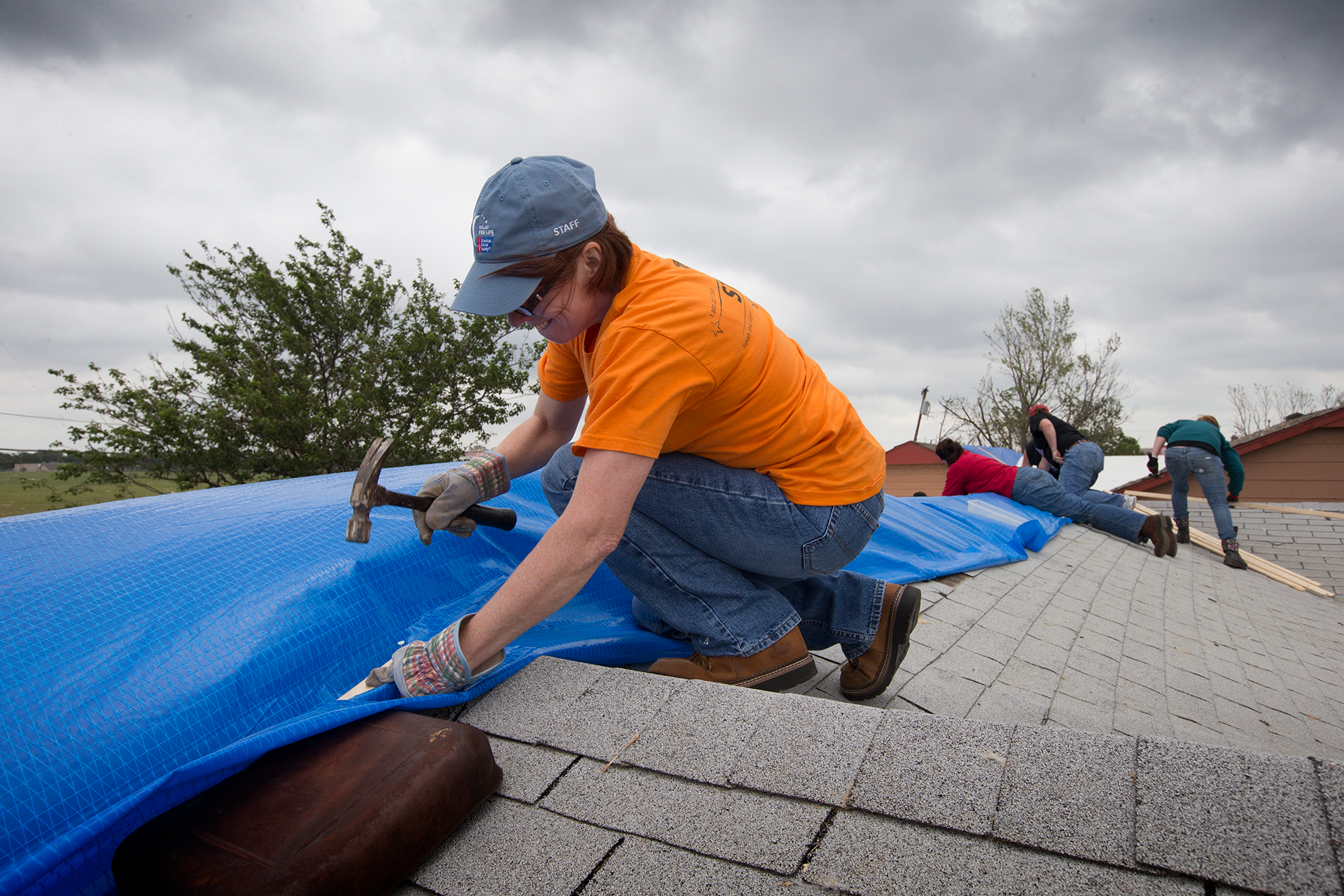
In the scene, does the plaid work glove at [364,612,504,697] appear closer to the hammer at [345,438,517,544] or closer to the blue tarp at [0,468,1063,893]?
the blue tarp at [0,468,1063,893]

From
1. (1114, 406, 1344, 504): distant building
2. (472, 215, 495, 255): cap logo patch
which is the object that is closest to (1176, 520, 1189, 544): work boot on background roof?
(1114, 406, 1344, 504): distant building

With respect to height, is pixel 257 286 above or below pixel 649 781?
above

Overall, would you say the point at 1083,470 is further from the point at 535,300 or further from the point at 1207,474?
the point at 535,300

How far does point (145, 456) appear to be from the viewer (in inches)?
330

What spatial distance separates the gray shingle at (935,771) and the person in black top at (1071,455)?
21.5 ft

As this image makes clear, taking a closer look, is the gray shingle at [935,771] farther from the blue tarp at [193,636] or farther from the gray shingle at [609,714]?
the blue tarp at [193,636]

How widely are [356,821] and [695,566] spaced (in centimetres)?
88

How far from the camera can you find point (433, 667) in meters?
1.23

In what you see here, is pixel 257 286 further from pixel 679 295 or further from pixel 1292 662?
pixel 1292 662

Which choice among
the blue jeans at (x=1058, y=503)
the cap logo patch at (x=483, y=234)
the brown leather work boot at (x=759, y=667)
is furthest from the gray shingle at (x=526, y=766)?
the blue jeans at (x=1058, y=503)

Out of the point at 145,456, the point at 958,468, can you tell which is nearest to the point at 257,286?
the point at 145,456

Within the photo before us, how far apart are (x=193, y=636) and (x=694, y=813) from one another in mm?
1022

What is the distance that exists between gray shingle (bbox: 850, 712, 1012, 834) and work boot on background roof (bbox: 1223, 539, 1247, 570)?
7387 millimetres

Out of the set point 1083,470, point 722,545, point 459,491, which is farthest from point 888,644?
point 1083,470
